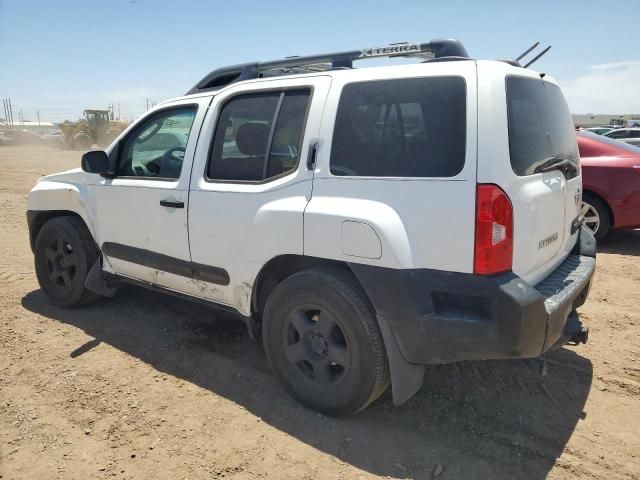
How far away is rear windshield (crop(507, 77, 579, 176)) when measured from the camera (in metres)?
2.42

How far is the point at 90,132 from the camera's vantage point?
36.7 meters

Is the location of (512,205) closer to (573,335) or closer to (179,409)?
(573,335)

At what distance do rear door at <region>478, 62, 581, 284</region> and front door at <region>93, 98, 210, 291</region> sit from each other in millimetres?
1987

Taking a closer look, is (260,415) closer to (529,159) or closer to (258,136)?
(258,136)

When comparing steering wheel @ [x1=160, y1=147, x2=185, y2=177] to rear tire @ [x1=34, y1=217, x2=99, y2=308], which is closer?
steering wheel @ [x1=160, y1=147, x2=185, y2=177]

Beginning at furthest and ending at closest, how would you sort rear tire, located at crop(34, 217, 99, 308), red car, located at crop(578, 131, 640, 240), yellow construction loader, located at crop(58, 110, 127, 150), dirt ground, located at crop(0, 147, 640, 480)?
1. yellow construction loader, located at crop(58, 110, 127, 150)
2. red car, located at crop(578, 131, 640, 240)
3. rear tire, located at crop(34, 217, 99, 308)
4. dirt ground, located at crop(0, 147, 640, 480)

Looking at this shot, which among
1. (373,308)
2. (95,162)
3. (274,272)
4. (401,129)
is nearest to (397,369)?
(373,308)

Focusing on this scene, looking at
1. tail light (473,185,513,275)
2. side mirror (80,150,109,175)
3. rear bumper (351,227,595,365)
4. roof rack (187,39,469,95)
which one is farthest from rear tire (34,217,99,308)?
tail light (473,185,513,275)

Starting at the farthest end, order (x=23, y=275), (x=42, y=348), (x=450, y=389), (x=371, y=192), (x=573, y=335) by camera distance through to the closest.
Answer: (x=23, y=275), (x=42, y=348), (x=450, y=389), (x=573, y=335), (x=371, y=192)

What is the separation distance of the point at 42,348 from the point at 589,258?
405 centimetres

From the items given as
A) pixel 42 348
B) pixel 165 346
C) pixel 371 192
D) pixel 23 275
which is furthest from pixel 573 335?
pixel 23 275

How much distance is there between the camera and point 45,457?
2621 millimetres

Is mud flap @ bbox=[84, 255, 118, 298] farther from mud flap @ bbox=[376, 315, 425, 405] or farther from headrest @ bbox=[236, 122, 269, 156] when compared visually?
mud flap @ bbox=[376, 315, 425, 405]

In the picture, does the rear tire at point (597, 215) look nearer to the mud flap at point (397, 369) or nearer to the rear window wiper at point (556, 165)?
the rear window wiper at point (556, 165)
